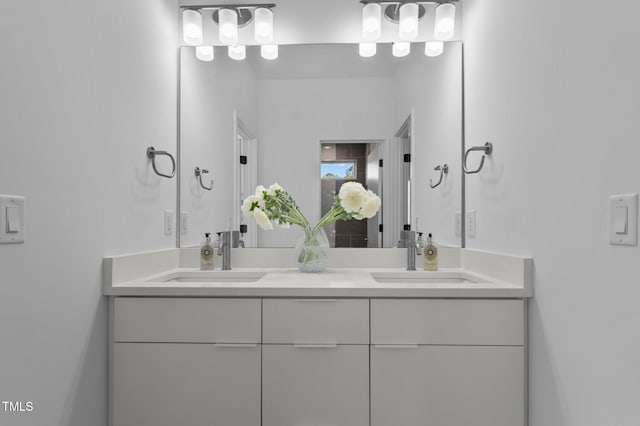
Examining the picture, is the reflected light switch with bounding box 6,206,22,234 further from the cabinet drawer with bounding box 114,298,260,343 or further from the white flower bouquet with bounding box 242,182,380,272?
the white flower bouquet with bounding box 242,182,380,272

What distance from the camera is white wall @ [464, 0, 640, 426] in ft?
2.72

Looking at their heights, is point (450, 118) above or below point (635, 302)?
above

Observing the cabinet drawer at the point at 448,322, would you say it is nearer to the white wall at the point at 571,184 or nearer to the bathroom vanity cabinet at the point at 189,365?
the white wall at the point at 571,184

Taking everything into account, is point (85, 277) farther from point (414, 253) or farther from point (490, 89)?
point (490, 89)

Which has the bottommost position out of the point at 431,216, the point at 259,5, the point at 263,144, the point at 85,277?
the point at 85,277

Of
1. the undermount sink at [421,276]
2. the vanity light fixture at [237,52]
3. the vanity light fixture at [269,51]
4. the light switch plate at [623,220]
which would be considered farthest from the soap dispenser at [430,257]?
the vanity light fixture at [237,52]

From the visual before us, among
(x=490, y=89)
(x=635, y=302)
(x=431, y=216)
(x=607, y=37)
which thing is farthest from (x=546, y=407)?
(x=490, y=89)

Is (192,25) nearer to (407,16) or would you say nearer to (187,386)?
(407,16)

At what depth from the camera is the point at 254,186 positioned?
184cm

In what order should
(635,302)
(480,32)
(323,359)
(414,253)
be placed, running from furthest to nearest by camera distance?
(414,253)
(480,32)
(323,359)
(635,302)

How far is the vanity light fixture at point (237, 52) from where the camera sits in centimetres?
184

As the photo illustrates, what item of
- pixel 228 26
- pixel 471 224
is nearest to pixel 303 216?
pixel 471 224

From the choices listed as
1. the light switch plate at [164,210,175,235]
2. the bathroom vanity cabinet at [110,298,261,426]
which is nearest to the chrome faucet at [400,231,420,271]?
Answer: the bathroom vanity cabinet at [110,298,261,426]

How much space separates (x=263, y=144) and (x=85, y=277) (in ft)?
3.26
